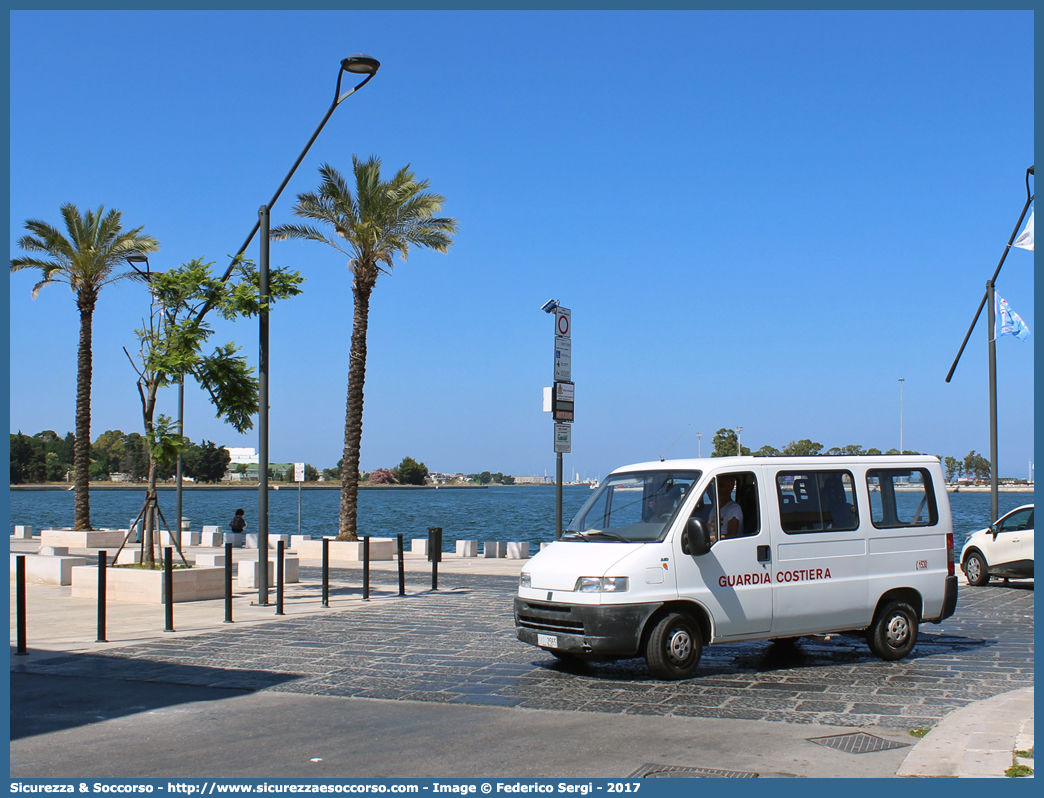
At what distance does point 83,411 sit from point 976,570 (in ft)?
93.6

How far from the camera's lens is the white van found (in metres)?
9.34

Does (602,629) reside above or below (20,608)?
above

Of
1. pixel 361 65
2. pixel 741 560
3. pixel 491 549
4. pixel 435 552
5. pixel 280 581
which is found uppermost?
pixel 361 65

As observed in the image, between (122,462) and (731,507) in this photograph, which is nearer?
(731,507)

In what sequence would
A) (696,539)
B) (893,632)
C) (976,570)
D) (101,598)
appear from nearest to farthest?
1. (696,539)
2. (893,632)
3. (101,598)
4. (976,570)

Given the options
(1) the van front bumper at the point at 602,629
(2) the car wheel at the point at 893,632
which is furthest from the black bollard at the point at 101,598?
(2) the car wheel at the point at 893,632

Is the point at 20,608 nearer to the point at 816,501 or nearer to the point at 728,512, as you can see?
the point at 728,512

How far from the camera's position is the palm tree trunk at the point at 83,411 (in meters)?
33.6

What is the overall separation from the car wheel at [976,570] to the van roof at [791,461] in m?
9.79

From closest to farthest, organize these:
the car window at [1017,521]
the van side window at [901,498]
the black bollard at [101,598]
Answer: the van side window at [901,498] → the black bollard at [101,598] → the car window at [1017,521]

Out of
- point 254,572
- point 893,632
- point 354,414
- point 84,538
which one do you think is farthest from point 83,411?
point 893,632

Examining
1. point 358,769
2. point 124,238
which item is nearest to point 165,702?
point 358,769

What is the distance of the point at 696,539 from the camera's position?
30.6 ft

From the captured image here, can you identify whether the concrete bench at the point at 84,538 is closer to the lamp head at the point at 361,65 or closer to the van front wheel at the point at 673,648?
the lamp head at the point at 361,65
